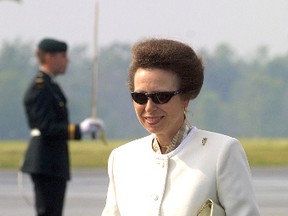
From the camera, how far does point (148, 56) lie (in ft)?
15.3

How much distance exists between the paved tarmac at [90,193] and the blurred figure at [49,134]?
121 inches

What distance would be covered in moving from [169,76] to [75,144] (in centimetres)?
3305

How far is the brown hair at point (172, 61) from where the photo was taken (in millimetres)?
4645

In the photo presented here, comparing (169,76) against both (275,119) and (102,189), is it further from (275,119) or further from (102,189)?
(275,119)

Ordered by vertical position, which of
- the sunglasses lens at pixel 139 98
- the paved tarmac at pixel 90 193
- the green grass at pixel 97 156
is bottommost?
the green grass at pixel 97 156

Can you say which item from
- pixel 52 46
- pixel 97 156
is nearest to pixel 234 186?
pixel 52 46

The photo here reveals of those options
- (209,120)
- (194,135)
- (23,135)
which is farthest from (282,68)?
(194,135)

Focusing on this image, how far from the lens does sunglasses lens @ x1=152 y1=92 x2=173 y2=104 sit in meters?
4.59

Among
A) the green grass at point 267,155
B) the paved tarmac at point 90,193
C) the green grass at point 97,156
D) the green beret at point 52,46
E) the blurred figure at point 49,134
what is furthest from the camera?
the green grass at point 267,155

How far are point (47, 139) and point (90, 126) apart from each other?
1.80 feet

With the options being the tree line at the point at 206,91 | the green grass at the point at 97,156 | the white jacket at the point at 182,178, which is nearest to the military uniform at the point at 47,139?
the white jacket at the point at 182,178

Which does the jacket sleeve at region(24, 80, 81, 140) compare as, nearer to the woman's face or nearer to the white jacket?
the white jacket

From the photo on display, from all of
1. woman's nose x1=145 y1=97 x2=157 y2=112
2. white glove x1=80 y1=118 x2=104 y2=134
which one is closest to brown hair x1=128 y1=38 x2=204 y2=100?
woman's nose x1=145 y1=97 x2=157 y2=112

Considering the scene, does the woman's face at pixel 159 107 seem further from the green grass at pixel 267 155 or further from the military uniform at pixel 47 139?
the green grass at pixel 267 155
